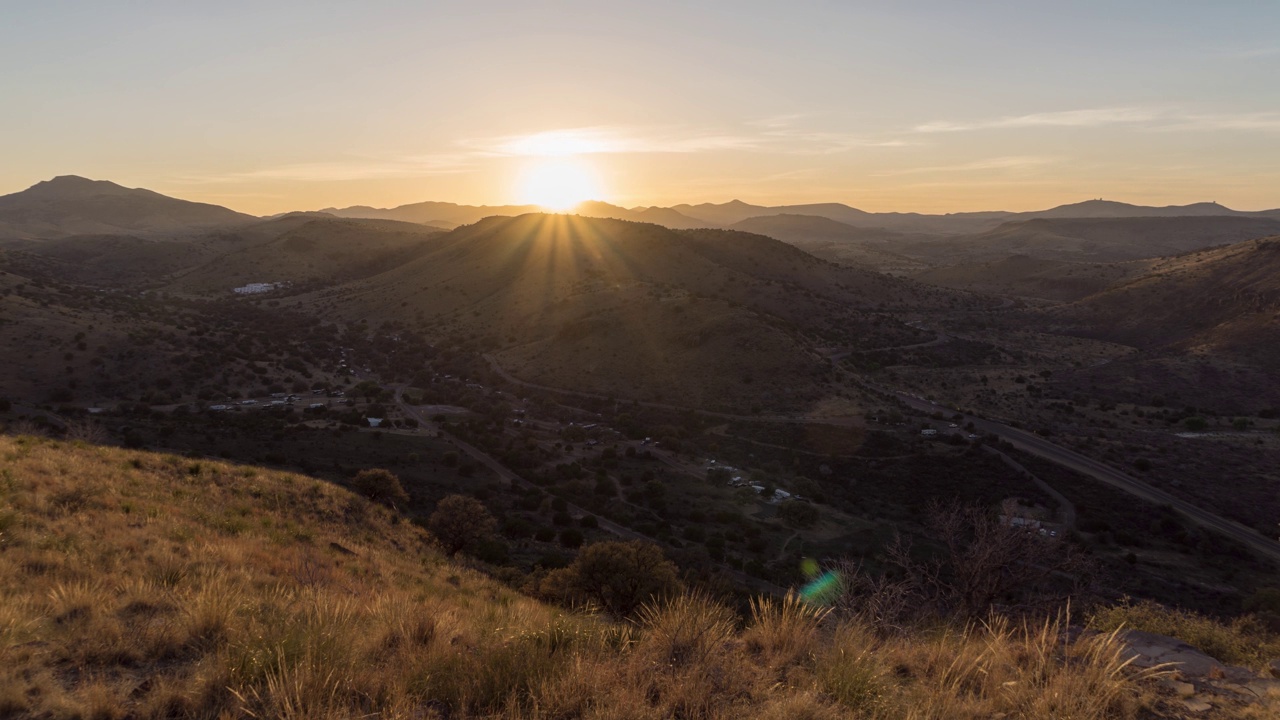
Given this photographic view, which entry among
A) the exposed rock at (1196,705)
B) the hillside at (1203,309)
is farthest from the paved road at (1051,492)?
the hillside at (1203,309)

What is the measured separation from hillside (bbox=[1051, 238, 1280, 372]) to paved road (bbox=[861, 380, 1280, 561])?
133 feet

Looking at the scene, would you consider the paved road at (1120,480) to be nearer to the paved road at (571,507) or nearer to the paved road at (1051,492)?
the paved road at (1051,492)

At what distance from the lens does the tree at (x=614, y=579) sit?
16567 millimetres

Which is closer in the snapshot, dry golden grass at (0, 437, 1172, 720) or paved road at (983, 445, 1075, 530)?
dry golden grass at (0, 437, 1172, 720)

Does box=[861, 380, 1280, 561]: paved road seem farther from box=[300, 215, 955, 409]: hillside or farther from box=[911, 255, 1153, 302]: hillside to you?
box=[911, 255, 1153, 302]: hillside

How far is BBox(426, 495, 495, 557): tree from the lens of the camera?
23.9 meters

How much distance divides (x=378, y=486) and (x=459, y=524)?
5.70 meters

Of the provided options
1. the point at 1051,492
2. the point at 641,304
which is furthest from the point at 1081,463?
the point at 641,304

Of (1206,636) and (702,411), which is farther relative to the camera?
(702,411)

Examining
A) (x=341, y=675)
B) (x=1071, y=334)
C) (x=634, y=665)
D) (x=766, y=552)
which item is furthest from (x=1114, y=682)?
(x=1071, y=334)

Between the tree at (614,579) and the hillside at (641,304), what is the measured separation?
40541 millimetres

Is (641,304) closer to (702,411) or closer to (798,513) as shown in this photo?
(702,411)

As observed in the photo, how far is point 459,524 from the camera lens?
24.1 m

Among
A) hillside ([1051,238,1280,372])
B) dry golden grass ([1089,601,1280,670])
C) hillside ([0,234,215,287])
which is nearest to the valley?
hillside ([1051,238,1280,372])
